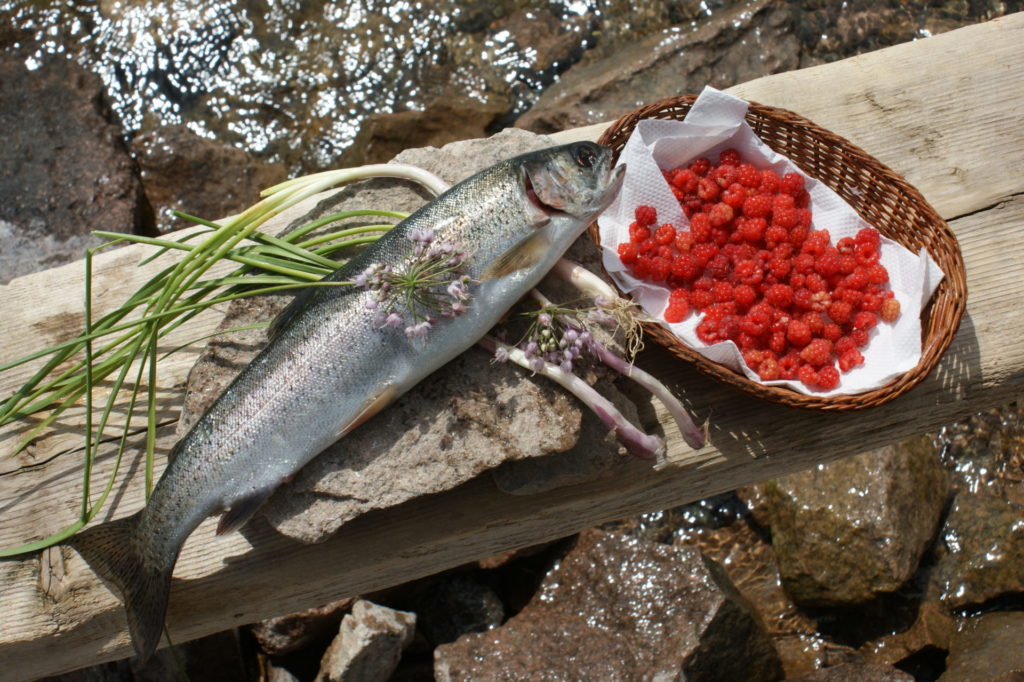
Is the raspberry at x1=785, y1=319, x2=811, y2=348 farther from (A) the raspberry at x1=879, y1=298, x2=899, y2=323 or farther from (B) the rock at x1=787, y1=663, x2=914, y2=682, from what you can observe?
(B) the rock at x1=787, y1=663, x2=914, y2=682

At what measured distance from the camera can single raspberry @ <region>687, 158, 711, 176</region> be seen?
288 centimetres

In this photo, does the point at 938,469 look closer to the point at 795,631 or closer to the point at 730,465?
the point at 795,631

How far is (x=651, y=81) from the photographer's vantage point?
4777 mm

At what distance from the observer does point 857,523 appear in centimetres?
368

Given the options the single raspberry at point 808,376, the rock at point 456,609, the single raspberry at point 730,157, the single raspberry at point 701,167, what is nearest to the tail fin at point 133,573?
the rock at point 456,609

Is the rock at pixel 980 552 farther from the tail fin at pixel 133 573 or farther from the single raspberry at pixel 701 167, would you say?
the tail fin at pixel 133 573

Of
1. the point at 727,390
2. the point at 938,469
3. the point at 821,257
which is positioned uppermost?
the point at 821,257

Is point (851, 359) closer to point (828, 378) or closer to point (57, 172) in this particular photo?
point (828, 378)

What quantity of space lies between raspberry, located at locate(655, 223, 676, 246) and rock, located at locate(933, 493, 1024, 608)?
2257 mm

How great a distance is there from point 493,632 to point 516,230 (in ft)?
6.30

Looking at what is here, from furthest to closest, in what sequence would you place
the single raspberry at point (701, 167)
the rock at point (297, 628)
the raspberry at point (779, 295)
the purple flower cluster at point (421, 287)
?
the rock at point (297, 628), the single raspberry at point (701, 167), the raspberry at point (779, 295), the purple flower cluster at point (421, 287)

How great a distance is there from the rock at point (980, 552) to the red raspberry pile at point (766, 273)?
5.76 ft

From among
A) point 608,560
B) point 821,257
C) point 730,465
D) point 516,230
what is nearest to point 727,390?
point 730,465

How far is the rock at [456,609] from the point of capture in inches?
151
